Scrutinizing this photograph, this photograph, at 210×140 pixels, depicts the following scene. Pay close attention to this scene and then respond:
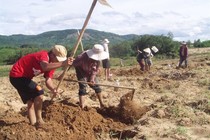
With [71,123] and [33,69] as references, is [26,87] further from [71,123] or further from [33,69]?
[71,123]

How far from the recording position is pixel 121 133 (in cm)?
698

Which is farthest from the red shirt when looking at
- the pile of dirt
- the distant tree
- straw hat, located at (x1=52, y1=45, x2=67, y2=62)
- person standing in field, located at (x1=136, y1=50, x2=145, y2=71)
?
the distant tree

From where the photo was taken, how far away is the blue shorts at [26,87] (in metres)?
6.52

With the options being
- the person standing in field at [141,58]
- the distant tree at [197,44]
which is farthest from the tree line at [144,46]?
the person standing in field at [141,58]

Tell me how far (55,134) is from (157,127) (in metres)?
1.70

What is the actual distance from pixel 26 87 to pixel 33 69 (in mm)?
321

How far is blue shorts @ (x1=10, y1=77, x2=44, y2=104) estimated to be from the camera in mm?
6523

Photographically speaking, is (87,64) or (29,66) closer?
(29,66)

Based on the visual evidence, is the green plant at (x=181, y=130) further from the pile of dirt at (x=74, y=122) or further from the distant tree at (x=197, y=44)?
the distant tree at (x=197, y=44)

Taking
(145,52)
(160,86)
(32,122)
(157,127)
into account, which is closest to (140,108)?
(157,127)

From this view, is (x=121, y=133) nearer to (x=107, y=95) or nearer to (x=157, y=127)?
(x=157, y=127)

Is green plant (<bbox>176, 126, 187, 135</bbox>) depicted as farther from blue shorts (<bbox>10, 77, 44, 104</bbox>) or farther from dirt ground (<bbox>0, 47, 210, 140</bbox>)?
blue shorts (<bbox>10, 77, 44, 104</bbox>)

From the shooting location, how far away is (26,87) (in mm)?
6559

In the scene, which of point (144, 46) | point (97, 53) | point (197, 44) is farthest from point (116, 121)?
point (197, 44)
